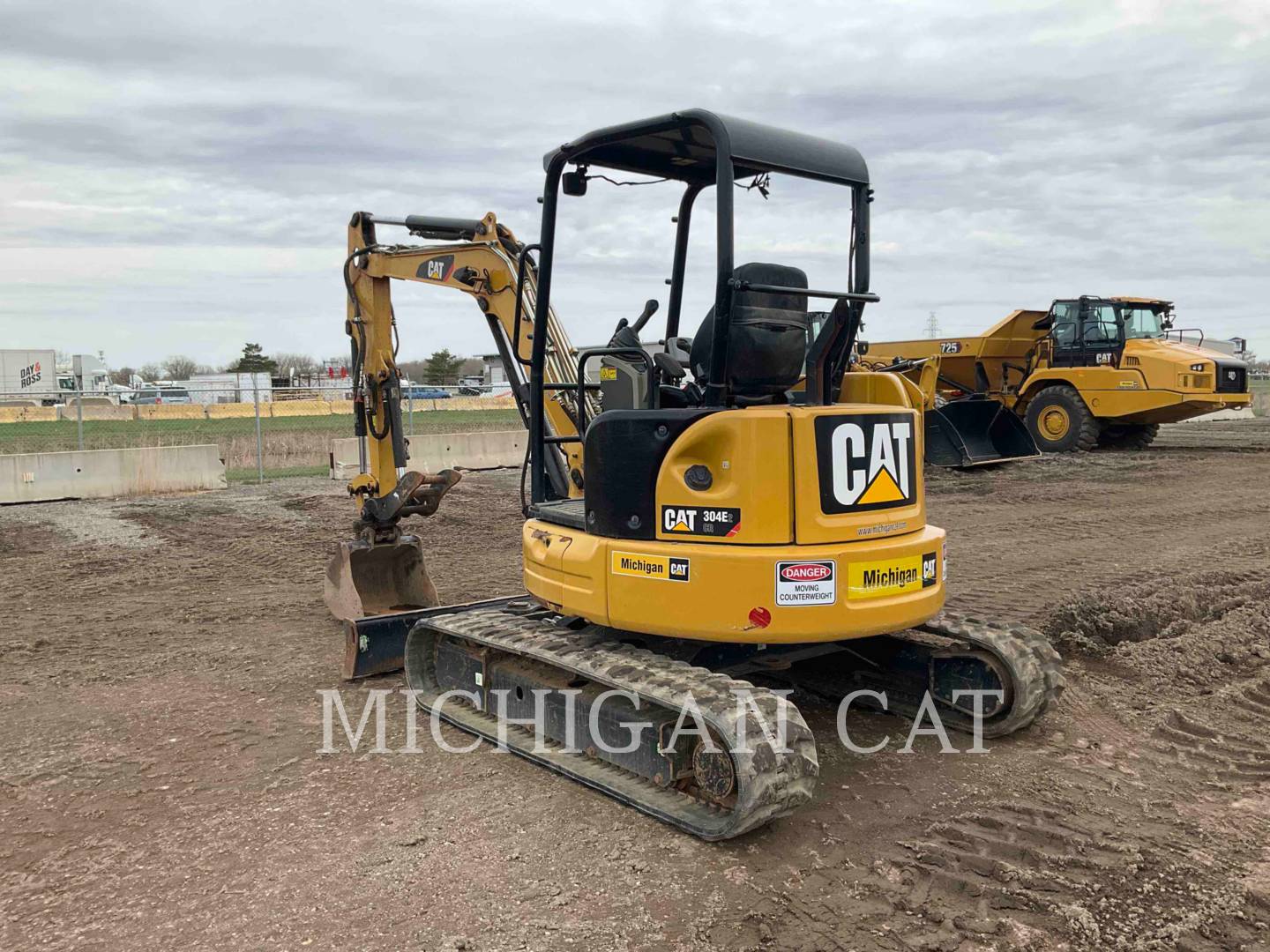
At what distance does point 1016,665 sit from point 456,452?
12.9 meters

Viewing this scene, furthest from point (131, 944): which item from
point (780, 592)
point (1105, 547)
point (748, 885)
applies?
point (1105, 547)

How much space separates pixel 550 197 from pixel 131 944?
11.7 feet

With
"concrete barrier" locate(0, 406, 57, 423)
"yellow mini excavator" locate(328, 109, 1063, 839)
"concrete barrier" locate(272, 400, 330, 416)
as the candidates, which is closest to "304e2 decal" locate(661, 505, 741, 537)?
"yellow mini excavator" locate(328, 109, 1063, 839)

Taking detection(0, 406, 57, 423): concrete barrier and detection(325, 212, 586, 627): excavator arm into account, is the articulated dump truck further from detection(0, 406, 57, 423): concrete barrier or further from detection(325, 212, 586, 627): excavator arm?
detection(0, 406, 57, 423): concrete barrier

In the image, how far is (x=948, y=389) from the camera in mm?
21281

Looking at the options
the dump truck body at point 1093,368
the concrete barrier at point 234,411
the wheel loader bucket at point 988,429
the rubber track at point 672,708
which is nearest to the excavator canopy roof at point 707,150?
the rubber track at point 672,708

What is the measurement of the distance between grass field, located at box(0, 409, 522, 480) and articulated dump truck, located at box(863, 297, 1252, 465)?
420 inches

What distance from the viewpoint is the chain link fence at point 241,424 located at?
1880 centimetres

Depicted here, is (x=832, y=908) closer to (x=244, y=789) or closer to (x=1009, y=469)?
(x=244, y=789)

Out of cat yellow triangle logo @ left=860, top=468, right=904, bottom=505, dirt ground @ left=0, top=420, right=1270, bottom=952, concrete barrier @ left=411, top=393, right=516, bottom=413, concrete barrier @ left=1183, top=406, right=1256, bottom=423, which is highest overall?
concrete barrier @ left=411, top=393, right=516, bottom=413

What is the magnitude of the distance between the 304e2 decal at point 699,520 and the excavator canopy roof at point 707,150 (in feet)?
4.82

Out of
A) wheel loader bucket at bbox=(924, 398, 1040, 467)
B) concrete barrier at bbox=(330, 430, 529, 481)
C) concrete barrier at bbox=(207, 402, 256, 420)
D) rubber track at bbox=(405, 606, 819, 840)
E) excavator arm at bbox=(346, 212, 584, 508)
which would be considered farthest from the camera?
concrete barrier at bbox=(207, 402, 256, 420)

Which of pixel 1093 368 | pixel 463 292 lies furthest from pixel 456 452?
pixel 1093 368

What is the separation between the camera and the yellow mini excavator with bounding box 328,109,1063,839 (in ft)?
14.0
